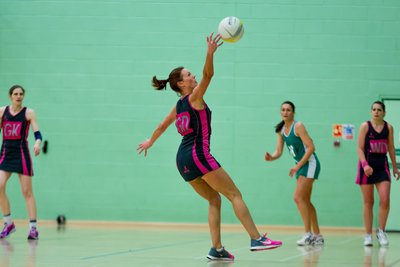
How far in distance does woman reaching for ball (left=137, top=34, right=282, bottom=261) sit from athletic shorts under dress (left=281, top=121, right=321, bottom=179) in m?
2.86

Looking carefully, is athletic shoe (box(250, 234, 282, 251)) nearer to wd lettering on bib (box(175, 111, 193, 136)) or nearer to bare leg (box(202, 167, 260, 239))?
bare leg (box(202, 167, 260, 239))

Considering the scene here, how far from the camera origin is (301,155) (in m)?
9.73

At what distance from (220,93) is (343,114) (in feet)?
7.80

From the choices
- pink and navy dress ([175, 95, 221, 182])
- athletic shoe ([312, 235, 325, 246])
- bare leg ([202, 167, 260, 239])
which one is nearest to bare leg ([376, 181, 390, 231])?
athletic shoe ([312, 235, 325, 246])

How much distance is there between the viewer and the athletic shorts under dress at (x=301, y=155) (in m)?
9.54

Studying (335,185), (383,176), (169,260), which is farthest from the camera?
(335,185)

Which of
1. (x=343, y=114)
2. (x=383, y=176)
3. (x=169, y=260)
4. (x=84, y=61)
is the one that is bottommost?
(x=169, y=260)

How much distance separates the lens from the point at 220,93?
1367 centimetres

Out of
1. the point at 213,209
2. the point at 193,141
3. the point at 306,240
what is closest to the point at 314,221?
the point at 306,240

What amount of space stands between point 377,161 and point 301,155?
41.0 inches

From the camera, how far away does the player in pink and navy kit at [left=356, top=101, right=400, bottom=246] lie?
9.59 m

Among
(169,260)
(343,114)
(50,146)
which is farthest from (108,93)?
(169,260)

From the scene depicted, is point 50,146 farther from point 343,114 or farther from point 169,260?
point 169,260

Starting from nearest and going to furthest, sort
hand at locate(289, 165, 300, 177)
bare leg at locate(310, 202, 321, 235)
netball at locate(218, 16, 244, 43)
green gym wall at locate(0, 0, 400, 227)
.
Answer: netball at locate(218, 16, 244, 43), hand at locate(289, 165, 300, 177), bare leg at locate(310, 202, 321, 235), green gym wall at locate(0, 0, 400, 227)
